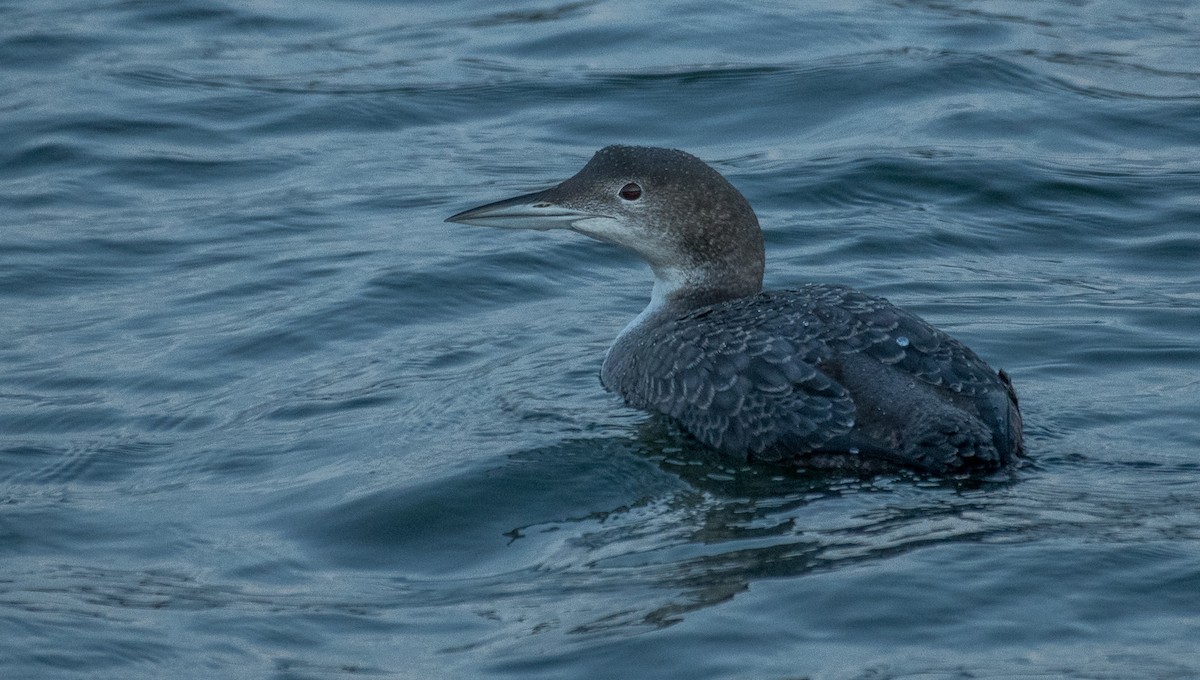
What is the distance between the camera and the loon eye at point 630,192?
6688mm

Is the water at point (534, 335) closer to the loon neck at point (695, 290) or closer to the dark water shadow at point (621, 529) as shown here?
the dark water shadow at point (621, 529)

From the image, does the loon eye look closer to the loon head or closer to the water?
the loon head

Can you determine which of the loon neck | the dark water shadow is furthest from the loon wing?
the loon neck

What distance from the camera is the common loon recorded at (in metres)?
5.41

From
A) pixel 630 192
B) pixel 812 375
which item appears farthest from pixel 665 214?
pixel 812 375

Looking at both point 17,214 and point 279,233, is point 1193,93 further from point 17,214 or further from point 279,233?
point 17,214

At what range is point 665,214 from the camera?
668 cm

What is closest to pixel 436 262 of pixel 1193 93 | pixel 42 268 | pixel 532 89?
pixel 42 268

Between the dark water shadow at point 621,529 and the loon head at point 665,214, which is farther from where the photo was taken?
the loon head at point 665,214

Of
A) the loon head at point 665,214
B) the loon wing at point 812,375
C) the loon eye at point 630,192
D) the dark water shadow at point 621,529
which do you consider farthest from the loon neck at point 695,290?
the dark water shadow at point 621,529

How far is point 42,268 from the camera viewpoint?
8.22m

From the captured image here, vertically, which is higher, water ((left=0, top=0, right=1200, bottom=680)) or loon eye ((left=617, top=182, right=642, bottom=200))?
loon eye ((left=617, top=182, right=642, bottom=200))

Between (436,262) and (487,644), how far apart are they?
3968mm

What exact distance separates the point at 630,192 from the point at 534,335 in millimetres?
968
